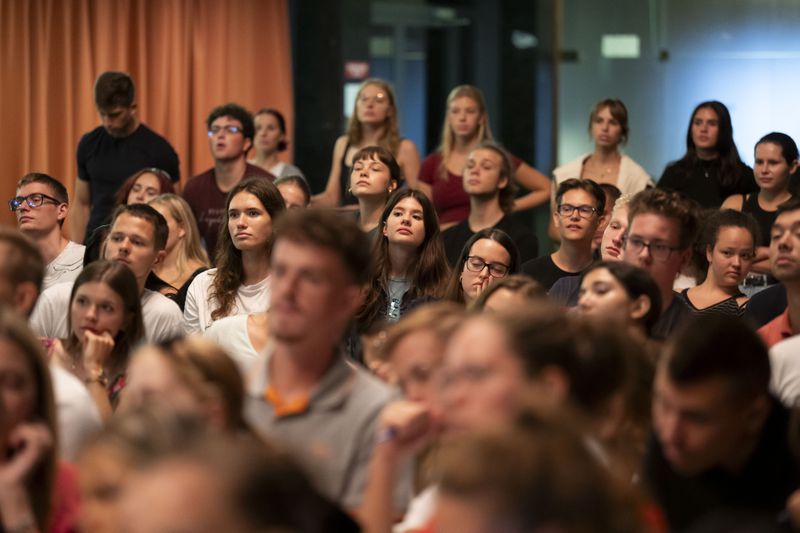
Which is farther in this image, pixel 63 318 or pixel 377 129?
pixel 377 129

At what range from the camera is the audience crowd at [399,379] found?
4.66 feet

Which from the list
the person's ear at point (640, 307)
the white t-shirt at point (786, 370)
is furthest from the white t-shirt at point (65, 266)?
the white t-shirt at point (786, 370)

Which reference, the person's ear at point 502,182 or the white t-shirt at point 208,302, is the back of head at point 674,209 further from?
the person's ear at point 502,182

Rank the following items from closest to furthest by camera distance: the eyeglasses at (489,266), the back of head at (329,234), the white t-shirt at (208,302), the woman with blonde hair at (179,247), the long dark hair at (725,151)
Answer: the back of head at (329,234)
the eyeglasses at (489,266)
the white t-shirt at (208,302)
the woman with blonde hair at (179,247)
the long dark hair at (725,151)

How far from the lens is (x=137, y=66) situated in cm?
707

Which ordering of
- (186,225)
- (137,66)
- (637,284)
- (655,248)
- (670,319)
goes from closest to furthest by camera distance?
(637,284) < (670,319) < (655,248) < (186,225) < (137,66)

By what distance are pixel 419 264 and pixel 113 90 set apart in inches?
77.3

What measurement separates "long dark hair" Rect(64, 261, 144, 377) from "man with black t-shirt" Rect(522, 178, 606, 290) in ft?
5.26

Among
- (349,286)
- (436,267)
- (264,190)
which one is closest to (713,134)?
(436,267)

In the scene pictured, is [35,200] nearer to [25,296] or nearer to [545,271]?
[545,271]

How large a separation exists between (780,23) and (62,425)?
534 cm

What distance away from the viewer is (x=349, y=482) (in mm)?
2238

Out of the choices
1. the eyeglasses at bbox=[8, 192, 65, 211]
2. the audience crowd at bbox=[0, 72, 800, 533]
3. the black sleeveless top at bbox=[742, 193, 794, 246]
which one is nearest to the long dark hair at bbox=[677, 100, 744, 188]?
the black sleeveless top at bbox=[742, 193, 794, 246]

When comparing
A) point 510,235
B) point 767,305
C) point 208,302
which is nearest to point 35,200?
point 208,302
